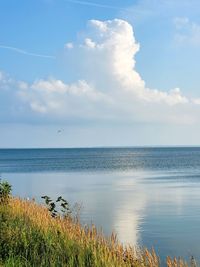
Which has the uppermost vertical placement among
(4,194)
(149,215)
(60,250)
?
(4,194)

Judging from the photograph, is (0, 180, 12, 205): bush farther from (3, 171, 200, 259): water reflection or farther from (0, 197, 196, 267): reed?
(0, 197, 196, 267): reed

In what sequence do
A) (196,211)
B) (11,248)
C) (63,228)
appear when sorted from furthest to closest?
(196,211) < (63,228) < (11,248)

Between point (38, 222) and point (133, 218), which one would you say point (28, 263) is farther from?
point (133, 218)

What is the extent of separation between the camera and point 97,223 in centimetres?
2409

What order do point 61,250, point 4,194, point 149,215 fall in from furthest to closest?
point 149,215
point 4,194
point 61,250

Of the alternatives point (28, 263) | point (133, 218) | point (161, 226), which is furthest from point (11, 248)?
point (133, 218)

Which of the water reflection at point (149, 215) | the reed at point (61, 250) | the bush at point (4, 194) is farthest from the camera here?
the bush at point (4, 194)

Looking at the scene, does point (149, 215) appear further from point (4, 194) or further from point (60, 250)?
point (60, 250)

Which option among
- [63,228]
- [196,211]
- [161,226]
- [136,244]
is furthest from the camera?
[196,211]

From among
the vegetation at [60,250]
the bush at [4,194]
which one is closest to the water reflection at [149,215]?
the bush at [4,194]

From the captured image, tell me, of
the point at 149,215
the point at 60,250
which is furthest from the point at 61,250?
the point at 149,215

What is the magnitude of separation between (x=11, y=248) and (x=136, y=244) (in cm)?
840

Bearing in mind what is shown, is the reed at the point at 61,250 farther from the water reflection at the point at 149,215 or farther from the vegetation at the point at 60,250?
the water reflection at the point at 149,215

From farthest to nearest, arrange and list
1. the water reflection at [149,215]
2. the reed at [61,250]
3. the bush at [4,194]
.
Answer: the bush at [4,194], the water reflection at [149,215], the reed at [61,250]
